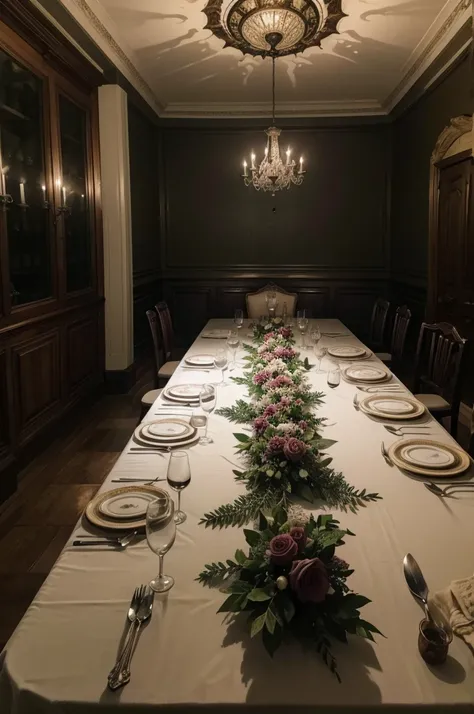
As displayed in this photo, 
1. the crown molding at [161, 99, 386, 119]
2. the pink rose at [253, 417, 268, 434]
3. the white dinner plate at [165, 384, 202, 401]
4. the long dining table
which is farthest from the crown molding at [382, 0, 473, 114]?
the long dining table

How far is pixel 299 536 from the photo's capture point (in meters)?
1.05

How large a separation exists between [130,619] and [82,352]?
12.5 feet

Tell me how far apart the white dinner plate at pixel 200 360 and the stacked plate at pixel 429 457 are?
153 centimetres

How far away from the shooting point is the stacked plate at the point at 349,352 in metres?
3.39

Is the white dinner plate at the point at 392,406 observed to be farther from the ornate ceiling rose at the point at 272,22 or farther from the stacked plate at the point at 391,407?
the ornate ceiling rose at the point at 272,22

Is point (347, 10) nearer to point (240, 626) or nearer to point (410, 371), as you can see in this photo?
point (410, 371)

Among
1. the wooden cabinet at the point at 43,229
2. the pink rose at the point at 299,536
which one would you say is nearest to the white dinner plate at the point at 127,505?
the pink rose at the point at 299,536

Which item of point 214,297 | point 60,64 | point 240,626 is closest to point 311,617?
point 240,626

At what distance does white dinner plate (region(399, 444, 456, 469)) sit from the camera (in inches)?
66.3

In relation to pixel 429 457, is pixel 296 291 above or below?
above

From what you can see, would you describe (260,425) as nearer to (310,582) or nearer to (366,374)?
(310,582)

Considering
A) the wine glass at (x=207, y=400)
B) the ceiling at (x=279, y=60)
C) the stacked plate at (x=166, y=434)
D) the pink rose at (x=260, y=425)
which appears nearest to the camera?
Result: the pink rose at (x=260, y=425)

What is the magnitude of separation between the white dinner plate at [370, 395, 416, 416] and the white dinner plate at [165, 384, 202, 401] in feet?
2.50

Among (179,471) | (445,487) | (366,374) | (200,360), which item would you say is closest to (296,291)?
(200,360)
